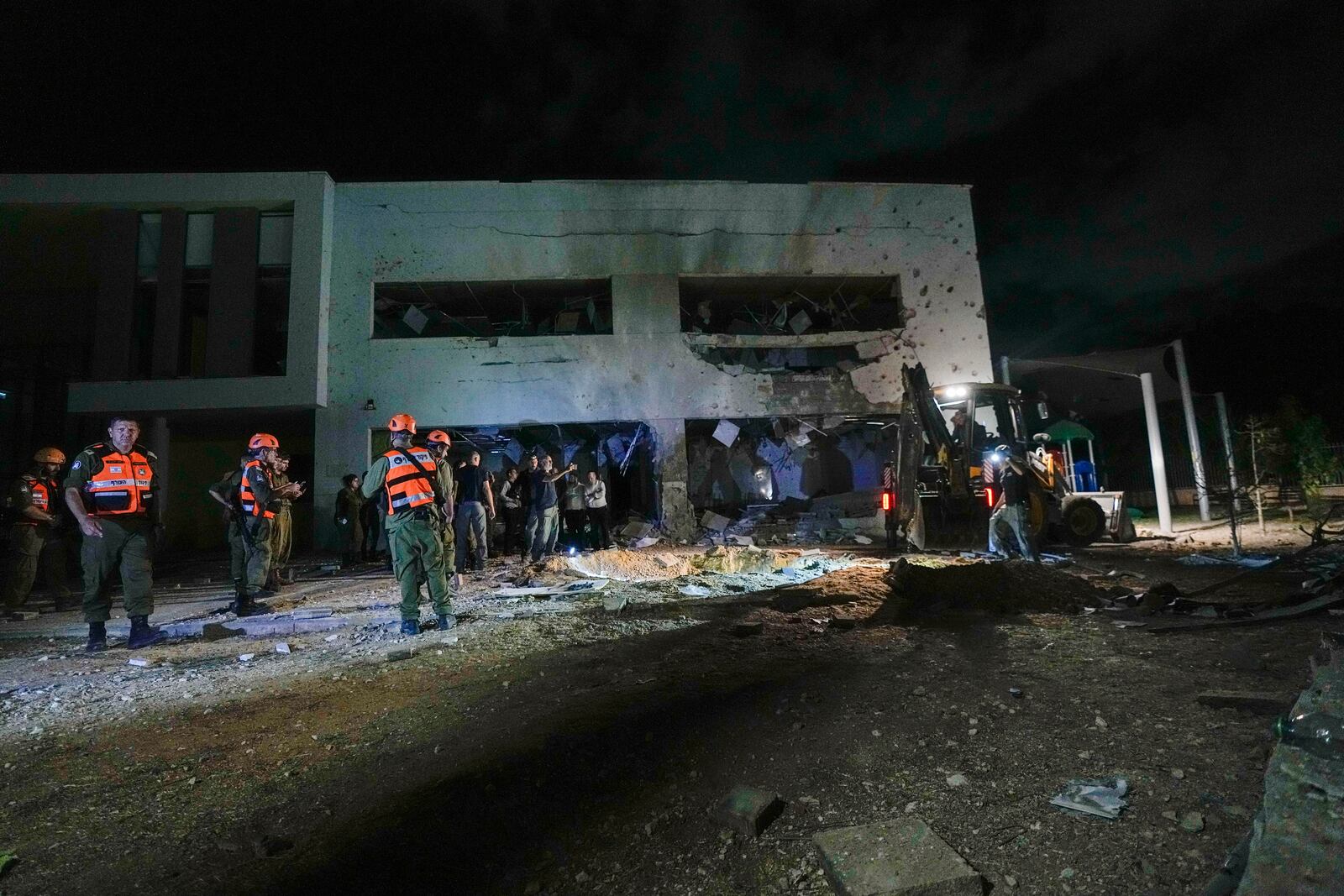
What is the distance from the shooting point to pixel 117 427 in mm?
5230

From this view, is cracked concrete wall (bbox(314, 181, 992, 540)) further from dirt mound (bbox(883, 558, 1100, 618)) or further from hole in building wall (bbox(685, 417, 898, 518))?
dirt mound (bbox(883, 558, 1100, 618))

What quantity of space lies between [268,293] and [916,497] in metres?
14.5

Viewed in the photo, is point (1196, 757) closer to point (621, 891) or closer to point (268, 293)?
point (621, 891)

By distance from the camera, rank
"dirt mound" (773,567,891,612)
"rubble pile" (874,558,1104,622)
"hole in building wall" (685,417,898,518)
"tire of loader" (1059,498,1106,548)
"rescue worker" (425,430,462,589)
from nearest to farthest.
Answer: "rubble pile" (874,558,1104,622), "dirt mound" (773,567,891,612), "rescue worker" (425,430,462,589), "tire of loader" (1059,498,1106,548), "hole in building wall" (685,417,898,518)

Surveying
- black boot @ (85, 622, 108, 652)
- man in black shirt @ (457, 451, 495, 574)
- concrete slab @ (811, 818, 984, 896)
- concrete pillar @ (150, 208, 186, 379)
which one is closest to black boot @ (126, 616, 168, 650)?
black boot @ (85, 622, 108, 652)

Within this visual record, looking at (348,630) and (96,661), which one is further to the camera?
(348,630)

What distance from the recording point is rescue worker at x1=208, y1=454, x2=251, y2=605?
635 cm

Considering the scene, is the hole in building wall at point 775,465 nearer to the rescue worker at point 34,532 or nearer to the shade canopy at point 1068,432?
the shade canopy at point 1068,432

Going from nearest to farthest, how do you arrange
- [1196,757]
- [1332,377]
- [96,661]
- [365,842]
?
[365,842], [1196,757], [96,661], [1332,377]

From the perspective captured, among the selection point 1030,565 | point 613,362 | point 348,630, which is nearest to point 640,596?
point 348,630

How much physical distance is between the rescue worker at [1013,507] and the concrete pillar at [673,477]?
6.37 metres

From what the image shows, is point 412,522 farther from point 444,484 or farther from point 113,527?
point 113,527

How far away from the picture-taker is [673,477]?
1330cm

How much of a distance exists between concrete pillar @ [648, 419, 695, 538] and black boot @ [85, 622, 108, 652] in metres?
9.17
